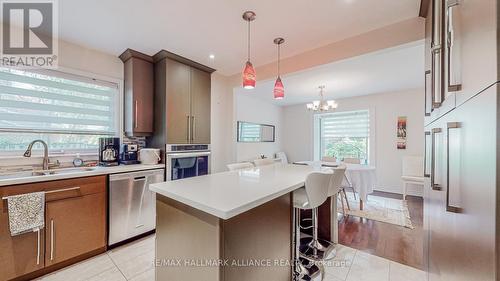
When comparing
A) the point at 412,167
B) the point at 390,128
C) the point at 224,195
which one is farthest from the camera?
the point at 390,128

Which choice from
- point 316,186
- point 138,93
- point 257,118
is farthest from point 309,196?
point 257,118

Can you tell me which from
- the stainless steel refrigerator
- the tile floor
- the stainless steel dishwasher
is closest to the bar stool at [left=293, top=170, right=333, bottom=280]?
the tile floor

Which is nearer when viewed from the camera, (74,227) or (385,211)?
(74,227)

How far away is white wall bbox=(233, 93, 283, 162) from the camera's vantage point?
495 centimetres

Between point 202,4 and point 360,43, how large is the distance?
67.4 inches

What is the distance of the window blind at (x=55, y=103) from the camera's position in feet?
6.56

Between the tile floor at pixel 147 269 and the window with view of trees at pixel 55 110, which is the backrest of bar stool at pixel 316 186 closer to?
the tile floor at pixel 147 269

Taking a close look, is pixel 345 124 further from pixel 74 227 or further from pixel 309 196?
pixel 74 227

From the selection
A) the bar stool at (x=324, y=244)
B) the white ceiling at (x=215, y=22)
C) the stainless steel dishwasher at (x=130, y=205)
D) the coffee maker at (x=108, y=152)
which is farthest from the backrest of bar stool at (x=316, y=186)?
the coffee maker at (x=108, y=152)

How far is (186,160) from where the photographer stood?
9.58 ft

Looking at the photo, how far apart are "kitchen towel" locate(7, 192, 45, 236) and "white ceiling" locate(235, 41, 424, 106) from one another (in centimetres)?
288

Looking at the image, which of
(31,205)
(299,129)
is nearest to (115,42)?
(31,205)

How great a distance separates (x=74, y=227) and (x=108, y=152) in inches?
35.0

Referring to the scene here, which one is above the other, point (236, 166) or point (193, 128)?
point (193, 128)
